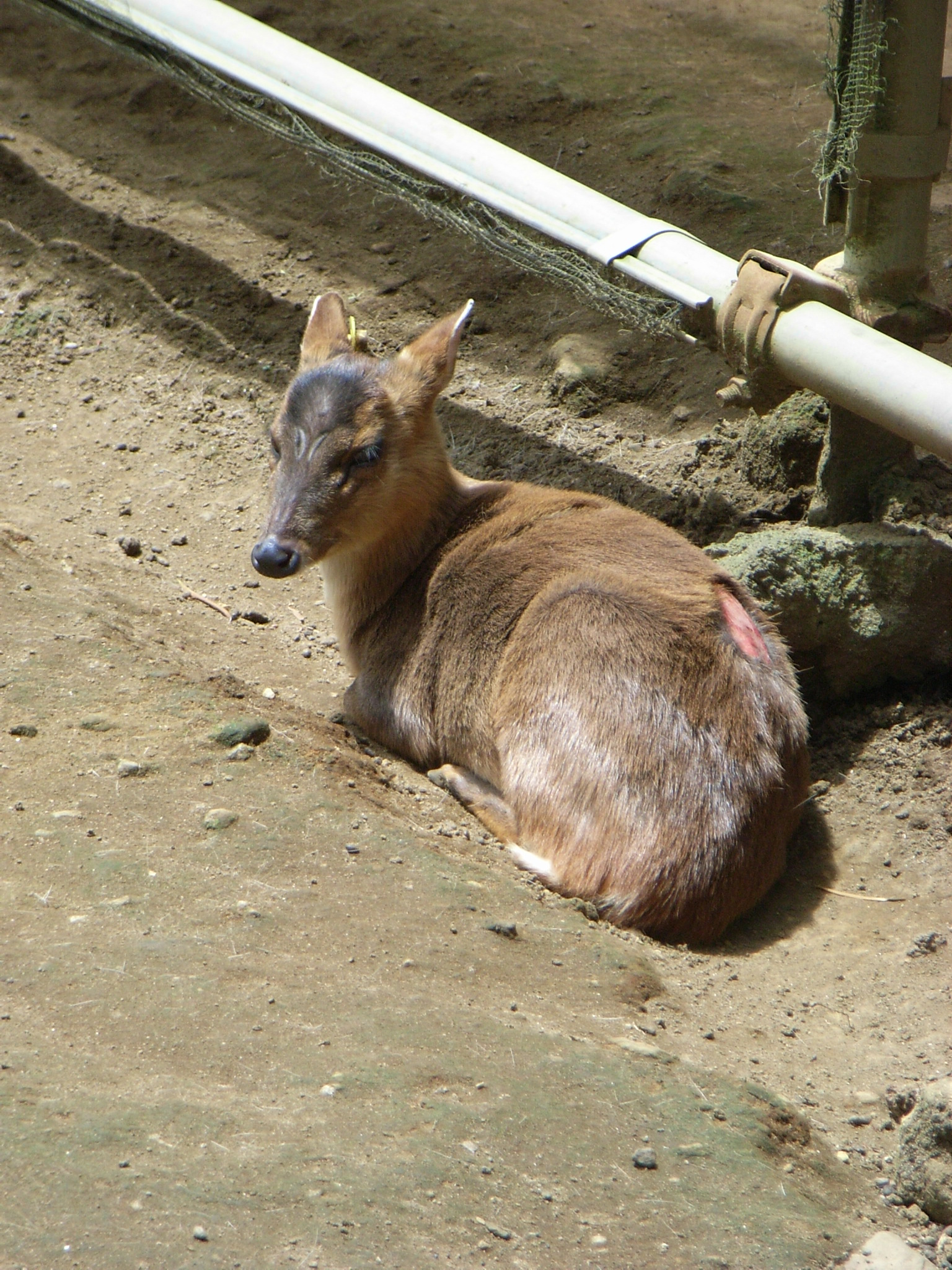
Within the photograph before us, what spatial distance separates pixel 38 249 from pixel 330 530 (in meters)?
4.63

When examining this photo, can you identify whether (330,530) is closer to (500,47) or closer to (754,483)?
(754,483)

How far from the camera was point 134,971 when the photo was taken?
3.25 meters

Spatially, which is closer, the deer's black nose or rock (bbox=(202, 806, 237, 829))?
rock (bbox=(202, 806, 237, 829))

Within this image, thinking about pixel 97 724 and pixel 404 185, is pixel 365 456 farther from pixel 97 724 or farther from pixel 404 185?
pixel 404 185

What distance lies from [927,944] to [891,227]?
112 inches

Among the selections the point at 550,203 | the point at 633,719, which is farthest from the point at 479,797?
the point at 550,203

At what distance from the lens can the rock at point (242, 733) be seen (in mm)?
4453

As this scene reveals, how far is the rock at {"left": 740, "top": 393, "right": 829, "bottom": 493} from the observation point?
593 centimetres

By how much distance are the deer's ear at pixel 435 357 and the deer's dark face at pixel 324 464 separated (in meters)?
0.23

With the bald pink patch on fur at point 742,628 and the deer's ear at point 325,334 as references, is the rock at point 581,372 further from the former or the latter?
the bald pink patch on fur at point 742,628

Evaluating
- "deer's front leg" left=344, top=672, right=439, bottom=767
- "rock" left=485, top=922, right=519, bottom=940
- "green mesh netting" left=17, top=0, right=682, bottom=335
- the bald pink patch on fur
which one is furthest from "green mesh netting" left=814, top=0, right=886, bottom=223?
"rock" left=485, top=922, right=519, bottom=940

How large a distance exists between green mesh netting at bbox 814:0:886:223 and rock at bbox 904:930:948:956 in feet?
9.78

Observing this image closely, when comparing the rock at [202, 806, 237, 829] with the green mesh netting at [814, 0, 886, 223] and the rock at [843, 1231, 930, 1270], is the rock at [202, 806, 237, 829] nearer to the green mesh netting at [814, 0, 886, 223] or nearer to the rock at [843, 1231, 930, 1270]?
the rock at [843, 1231, 930, 1270]

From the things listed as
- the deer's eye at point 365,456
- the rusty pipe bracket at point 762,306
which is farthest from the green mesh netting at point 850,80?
the deer's eye at point 365,456
